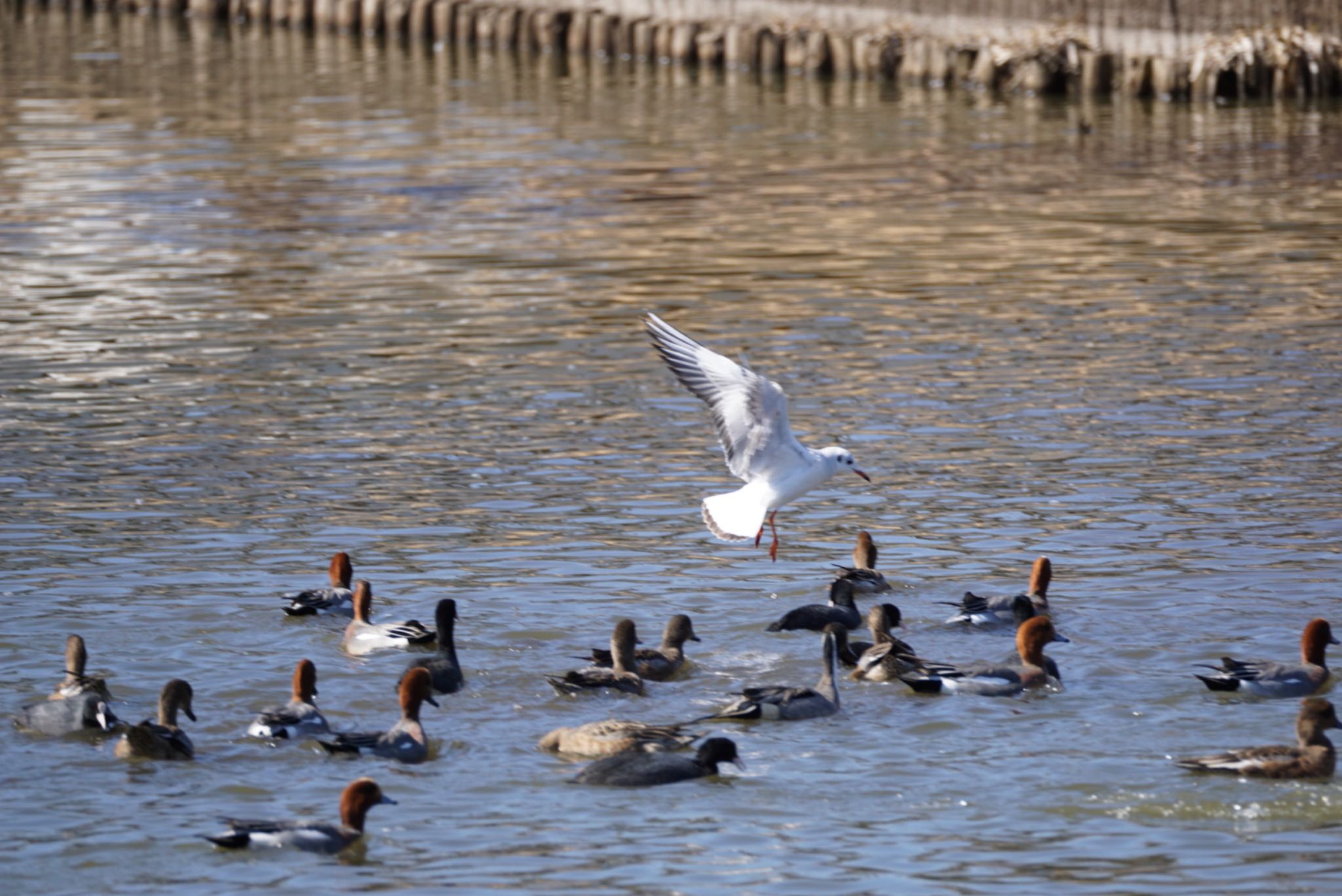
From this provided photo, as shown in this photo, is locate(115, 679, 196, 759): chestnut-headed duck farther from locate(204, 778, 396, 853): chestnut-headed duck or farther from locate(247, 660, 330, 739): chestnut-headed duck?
locate(204, 778, 396, 853): chestnut-headed duck

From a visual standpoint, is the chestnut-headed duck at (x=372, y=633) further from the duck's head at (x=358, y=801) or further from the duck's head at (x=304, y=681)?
the duck's head at (x=358, y=801)

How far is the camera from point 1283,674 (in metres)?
12.9

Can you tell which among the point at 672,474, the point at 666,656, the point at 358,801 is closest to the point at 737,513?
the point at 666,656

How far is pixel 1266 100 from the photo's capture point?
43.8 m

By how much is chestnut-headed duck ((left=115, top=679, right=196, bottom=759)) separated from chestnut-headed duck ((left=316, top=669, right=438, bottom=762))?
77 cm

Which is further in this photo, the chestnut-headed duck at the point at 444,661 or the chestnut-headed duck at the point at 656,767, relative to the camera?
the chestnut-headed duck at the point at 444,661

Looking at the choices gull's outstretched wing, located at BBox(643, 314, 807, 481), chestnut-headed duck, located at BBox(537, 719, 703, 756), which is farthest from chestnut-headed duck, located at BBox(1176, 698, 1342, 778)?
gull's outstretched wing, located at BBox(643, 314, 807, 481)

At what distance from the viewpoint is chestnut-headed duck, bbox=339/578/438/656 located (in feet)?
46.0

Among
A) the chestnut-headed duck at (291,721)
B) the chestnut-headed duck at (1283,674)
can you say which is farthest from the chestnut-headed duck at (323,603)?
the chestnut-headed duck at (1283,674)

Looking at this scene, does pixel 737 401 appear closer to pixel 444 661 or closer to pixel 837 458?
pixel 837 458

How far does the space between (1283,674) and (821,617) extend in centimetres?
310

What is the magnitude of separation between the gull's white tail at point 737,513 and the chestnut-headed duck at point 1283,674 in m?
3.40

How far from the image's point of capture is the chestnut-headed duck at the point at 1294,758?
11.5 meters

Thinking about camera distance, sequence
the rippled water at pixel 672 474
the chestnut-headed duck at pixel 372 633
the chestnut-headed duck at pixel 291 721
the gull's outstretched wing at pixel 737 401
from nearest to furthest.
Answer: the rippled water at pixel 672 474 < the chestnut-headed duck at pixel 291 721 < the chestnut-headed duck at pixel 372 633 < the gull's outstretched wing at pixel 737 401
